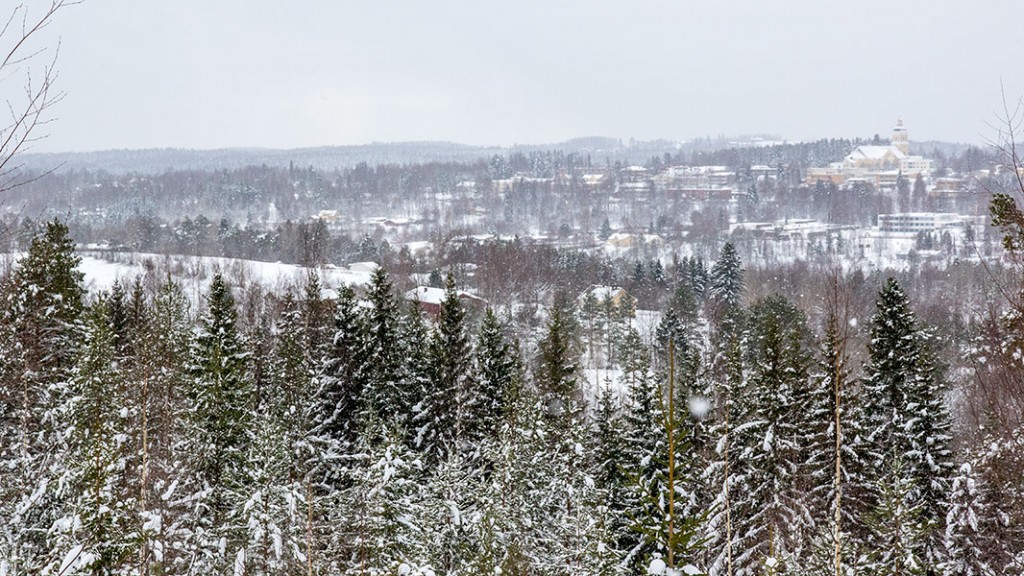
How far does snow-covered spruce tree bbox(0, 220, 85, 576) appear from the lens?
12.9 m

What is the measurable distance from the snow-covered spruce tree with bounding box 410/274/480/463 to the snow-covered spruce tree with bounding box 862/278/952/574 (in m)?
10.5

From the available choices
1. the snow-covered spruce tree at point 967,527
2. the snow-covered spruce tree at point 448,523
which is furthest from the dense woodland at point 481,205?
the snow-covered spruce tree at point 448,523

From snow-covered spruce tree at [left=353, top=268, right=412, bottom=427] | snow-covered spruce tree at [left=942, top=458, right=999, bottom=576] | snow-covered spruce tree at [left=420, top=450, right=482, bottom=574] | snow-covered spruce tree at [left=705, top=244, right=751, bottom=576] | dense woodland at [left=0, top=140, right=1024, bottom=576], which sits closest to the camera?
dense woodland at [left=0, top=140, right=1024, bottom=576]

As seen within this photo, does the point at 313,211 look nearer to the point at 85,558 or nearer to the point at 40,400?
the point at 40,400

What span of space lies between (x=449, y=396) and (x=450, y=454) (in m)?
6.48

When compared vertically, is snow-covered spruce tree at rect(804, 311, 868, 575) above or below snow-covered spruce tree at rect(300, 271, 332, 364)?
below

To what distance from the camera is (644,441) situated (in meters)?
17.5

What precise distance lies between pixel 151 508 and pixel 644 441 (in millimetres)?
10662

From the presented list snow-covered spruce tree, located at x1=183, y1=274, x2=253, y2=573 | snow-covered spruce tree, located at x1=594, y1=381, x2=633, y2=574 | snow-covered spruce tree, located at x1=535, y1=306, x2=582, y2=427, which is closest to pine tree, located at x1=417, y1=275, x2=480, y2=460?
snow-covered spruce tree, located at x1=535, y1=306, x2=582, y2=427

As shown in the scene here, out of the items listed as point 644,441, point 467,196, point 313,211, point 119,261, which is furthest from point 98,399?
point 467,196

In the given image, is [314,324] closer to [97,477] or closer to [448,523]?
[448,523]

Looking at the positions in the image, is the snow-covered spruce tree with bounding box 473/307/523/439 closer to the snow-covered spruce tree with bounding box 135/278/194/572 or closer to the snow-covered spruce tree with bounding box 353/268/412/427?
the snow-covered spruce tree with bounding box 353/268/412/427

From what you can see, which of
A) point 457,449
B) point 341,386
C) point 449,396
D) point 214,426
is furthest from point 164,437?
point 449,396

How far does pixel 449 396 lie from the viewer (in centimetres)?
2275
